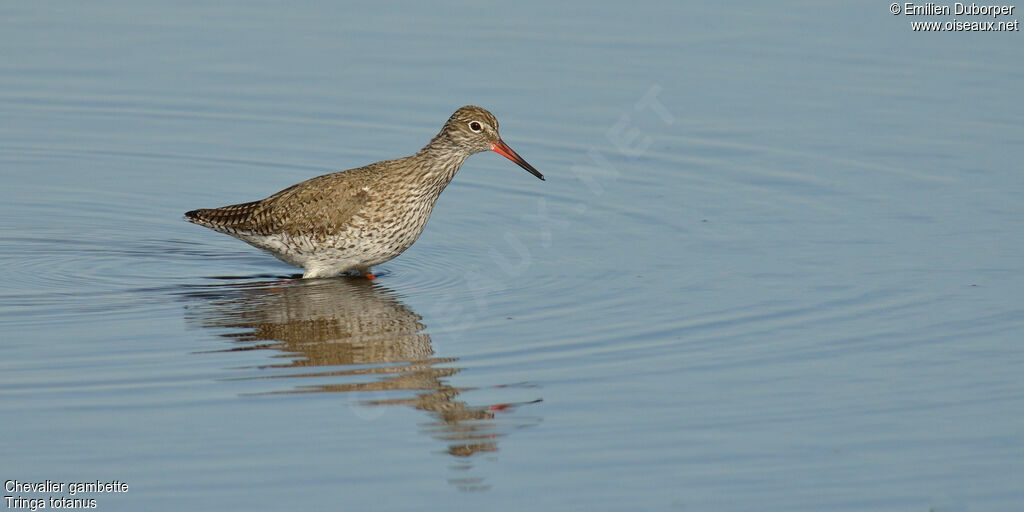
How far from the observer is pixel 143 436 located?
10039 millimetres

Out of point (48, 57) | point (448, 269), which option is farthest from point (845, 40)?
point (48, 57)

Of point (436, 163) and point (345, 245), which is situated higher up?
point (436, 163)

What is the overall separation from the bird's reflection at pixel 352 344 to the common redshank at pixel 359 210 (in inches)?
14.8

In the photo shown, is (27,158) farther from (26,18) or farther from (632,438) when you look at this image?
(632,438)

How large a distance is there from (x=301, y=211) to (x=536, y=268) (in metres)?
2.35

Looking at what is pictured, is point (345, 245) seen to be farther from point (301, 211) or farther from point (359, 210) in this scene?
point (301, 211)

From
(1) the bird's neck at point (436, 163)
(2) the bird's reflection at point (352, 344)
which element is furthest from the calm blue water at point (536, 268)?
(1) the bird's neck at point (436, 163)

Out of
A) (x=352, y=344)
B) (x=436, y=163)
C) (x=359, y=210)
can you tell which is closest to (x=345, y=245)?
(x=359, y=210)

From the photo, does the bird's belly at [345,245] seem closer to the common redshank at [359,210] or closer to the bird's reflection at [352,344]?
the common redshank at [359,210]

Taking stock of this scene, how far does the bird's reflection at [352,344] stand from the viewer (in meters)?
10.7

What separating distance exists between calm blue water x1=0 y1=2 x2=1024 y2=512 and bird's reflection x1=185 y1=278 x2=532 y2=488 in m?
0.04

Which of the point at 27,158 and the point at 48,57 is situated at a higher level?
the point at 48,57

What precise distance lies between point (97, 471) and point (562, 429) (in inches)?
120

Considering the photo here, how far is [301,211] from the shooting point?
1480 cm
